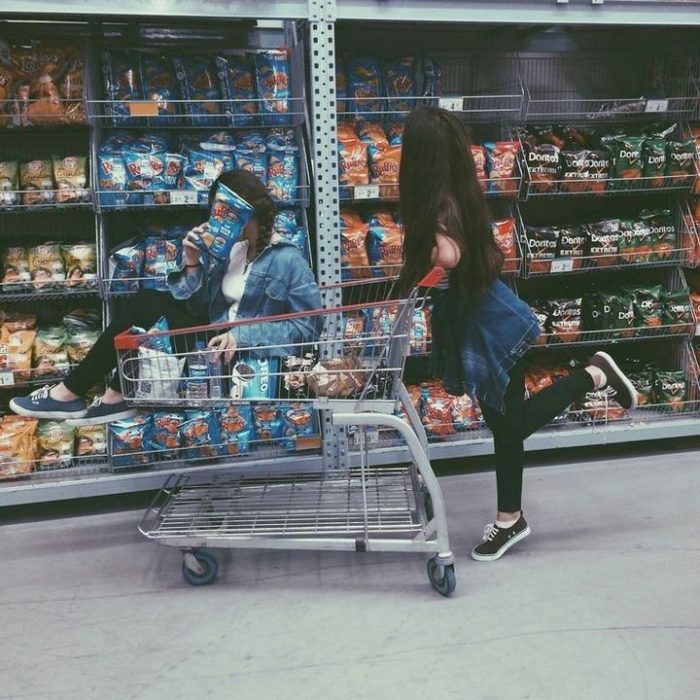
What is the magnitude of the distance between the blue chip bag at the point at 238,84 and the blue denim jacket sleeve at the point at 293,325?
82 centimetres

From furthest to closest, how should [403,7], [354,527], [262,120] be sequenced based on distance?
[262,120] → [403,7] → [354,527]

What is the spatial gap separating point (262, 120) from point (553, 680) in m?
2.41

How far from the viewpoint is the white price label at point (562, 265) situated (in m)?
3.45

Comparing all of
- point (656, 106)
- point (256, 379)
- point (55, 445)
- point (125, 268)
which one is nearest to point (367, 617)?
point (256, 379)

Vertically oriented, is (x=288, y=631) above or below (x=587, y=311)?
below

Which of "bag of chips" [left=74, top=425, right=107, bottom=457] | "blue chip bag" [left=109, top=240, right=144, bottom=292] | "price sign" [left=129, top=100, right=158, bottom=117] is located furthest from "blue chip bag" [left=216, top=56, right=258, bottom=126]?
"bag of chips" [left=74, top=425, right=107, bottom=457]

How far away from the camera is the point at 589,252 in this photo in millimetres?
3521

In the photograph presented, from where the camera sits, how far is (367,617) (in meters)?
2.29

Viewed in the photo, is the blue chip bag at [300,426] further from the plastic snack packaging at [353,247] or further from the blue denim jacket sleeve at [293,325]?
the plastic snack packaging at [353,247]

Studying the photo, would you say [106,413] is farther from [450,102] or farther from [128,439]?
[450,102]

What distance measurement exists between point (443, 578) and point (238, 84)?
213cm

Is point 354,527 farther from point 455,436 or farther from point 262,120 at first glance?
point 262,120

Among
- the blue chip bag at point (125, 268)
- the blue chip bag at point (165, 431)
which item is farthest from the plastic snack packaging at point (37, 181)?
the blue chip bag at point (165, 431)

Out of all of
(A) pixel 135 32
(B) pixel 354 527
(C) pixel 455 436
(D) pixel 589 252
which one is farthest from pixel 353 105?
(B) pixel 354 527
